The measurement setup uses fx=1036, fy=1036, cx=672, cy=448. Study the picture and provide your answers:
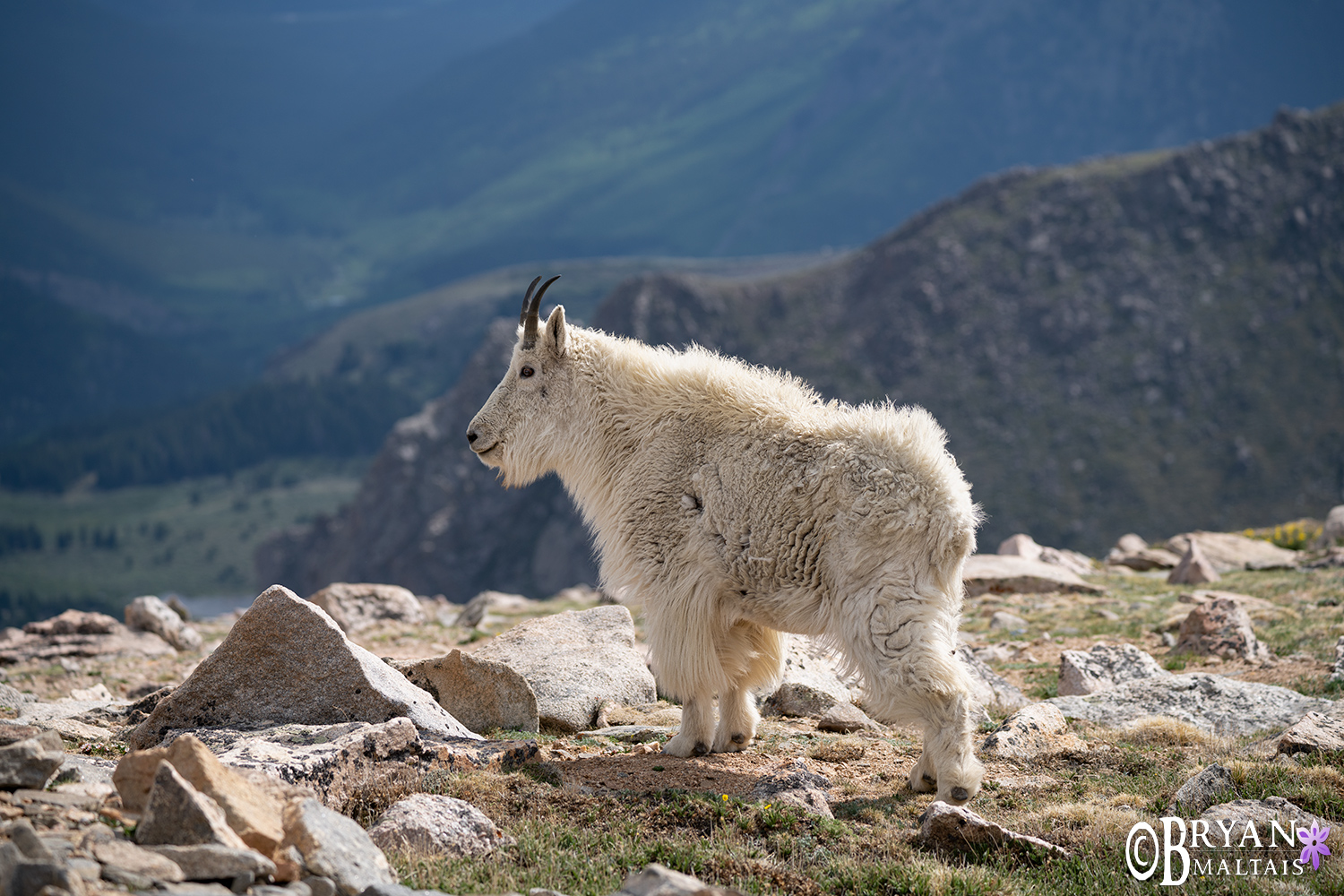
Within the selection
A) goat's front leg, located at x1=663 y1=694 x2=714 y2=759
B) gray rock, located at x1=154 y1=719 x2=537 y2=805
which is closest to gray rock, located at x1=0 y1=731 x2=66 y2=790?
gray rock, located at x1=154 y1=719 x2=537 y2=805

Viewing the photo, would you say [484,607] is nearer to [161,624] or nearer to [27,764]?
[161,624]

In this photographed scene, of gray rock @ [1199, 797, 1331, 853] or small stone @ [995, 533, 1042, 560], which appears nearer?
gray rock @ [1199, 797, 1331, 853]

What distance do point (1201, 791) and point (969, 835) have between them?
196cm

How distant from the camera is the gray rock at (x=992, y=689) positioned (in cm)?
1029

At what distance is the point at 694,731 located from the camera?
876 cm

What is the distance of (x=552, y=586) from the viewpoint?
110125mm

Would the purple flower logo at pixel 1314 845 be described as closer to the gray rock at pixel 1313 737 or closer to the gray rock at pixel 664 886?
the gray rock at pixel 1313 737

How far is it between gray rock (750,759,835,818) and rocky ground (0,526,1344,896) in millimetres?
27

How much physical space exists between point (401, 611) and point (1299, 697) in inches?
536

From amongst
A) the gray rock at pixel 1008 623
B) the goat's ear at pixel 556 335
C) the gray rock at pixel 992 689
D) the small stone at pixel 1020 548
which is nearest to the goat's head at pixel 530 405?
the goat's ear at pixel 556 335

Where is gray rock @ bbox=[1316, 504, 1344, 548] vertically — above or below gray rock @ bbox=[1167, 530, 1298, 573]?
above

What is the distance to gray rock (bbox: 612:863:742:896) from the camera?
5281 mm

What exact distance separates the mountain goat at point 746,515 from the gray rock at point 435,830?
2.22m

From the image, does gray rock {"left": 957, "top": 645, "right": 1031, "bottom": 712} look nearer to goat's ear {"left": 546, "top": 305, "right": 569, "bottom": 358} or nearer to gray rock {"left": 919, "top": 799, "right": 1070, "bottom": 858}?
gray rock {"left": 919, "top": 799, "right": 1070, "bottom": 858}
